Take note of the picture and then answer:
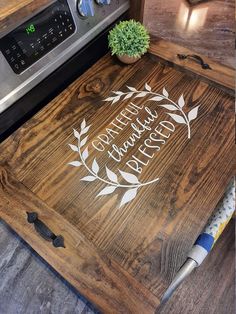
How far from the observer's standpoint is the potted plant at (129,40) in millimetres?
795

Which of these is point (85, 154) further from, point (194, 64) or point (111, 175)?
point (194, 64)

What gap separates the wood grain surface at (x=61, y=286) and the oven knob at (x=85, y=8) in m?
0.70

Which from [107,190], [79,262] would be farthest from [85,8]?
[79,262]

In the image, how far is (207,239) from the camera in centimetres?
54

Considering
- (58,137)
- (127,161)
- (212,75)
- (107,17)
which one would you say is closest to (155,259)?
(127,161)

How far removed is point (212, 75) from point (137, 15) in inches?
14.2

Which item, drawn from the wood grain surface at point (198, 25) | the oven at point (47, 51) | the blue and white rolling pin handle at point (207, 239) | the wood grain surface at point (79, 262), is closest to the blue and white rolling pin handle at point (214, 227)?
the blue and white rolling pin handle at point (207, 239)

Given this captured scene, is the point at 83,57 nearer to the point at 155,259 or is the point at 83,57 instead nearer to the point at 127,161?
the point at 127,161

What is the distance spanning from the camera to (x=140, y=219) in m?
0.58

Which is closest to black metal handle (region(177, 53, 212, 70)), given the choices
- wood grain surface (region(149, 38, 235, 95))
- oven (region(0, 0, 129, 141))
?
wood grain surface (region(149, 38, 235, 95))

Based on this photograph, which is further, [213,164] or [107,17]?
[107,17]

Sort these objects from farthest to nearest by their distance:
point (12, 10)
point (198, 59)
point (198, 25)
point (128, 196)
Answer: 1. point (198, 25)
2. point (198, 59)
3. point (128, 196)
4. point (12, 10)

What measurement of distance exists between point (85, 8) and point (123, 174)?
19.3 inches

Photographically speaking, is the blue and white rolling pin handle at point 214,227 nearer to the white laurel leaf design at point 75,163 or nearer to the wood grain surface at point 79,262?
the wood grain surface at point 79,262
